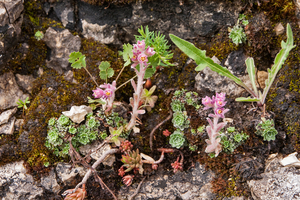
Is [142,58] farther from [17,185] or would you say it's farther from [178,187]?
[17,185]

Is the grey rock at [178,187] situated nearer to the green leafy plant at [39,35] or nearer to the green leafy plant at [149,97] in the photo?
the green leafy plant at [149,97]

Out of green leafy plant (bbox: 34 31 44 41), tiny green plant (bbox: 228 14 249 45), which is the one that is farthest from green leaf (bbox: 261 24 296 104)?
green leafy plant (bbox: 34 31 44 41)

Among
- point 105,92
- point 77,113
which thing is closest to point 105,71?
point 105,92

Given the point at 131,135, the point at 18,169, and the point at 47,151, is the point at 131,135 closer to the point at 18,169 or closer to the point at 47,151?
the point at 47,151

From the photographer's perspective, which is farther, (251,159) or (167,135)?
(167,135)

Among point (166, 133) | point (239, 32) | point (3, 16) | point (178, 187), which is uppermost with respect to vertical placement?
point (239, 32)

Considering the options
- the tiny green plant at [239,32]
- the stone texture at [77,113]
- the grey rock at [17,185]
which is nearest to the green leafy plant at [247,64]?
the tiny green plant at [239,32]

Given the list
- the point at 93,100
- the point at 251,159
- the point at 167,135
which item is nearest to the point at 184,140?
the point at 167,135
